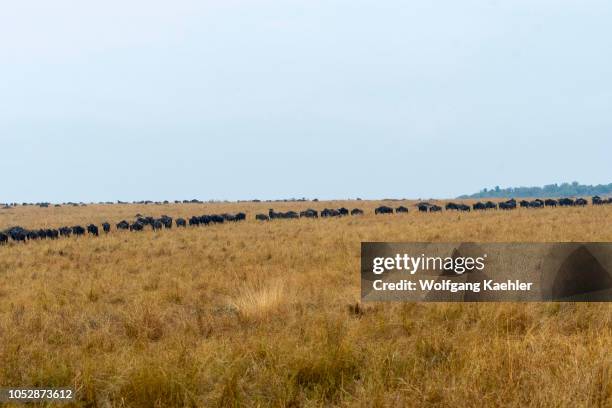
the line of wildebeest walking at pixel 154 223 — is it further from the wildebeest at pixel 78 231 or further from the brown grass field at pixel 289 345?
the brown grass field at pixel 289 345

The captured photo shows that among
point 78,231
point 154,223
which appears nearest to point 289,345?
point 78,231

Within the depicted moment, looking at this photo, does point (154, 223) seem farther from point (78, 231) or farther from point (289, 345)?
point (289, 345)

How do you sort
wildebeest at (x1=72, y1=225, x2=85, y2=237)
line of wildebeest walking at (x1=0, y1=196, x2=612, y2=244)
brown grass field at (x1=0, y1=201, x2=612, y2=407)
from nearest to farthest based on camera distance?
brown grass field at (x1=0, y1=201, x2=612, y2=407), line of wildebeest walking at (x1=0, y1=196, x2=612, y2=244), wildebeest at (x1=72, y1=225, x2=85, y2=237)

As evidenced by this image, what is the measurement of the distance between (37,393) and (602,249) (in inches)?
382

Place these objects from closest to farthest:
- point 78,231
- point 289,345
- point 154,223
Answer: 1. point 289,345
2. point 78,231
3. point 154,223

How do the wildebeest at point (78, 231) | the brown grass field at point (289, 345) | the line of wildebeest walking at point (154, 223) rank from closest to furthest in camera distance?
the brown grass field at point (289, 345) < the line of wildebeest walking at point (154, 223) < the wildebeest at point (78, 231)

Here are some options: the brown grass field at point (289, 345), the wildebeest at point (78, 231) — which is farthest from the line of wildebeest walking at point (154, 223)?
the brown grass field at point (289, 345)

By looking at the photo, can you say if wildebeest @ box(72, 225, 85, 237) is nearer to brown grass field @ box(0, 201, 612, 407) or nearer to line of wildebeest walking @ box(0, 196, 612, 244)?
line of wildebeest walking @ box(0, 196, 612, 244)

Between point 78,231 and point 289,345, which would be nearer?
point 289,345

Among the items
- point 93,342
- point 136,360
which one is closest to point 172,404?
point 136,360

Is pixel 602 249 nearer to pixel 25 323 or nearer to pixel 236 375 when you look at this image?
pixel 236 375

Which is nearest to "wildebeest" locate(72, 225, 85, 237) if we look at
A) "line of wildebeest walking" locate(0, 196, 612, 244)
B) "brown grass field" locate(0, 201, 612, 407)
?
"line of wildebeest walking" locate(0, 196, 612, 244)

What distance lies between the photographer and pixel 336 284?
10758mm

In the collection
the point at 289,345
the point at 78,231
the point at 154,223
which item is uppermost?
the point at 154,223
